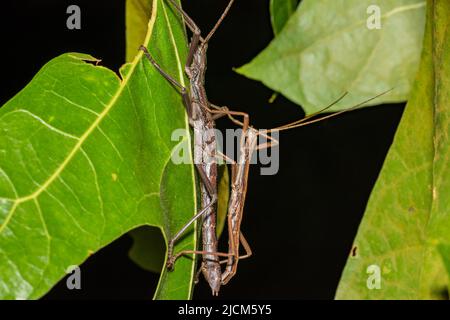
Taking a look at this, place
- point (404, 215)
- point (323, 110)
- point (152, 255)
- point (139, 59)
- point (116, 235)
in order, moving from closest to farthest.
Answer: point (116, 235) < point (139, 59) < point (404, 215) < point (323, 110) < point (152, 255)

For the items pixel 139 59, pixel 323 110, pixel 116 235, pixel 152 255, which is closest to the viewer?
pixel 116 235

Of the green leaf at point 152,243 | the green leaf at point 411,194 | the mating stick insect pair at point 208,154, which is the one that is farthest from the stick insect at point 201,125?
the green leaf at point 411,194

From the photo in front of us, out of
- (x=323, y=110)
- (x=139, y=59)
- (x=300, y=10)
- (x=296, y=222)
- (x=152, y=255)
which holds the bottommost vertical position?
(x=296, y=222)

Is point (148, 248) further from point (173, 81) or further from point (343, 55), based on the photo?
point (343, 55)

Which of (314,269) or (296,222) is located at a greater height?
(296,222)

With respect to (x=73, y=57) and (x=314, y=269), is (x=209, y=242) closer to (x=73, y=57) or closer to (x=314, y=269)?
(x=73, y=57)

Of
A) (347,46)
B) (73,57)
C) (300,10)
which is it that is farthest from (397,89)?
(73,57)

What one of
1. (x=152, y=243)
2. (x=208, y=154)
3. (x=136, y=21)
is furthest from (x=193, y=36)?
(x=152, y=243)
